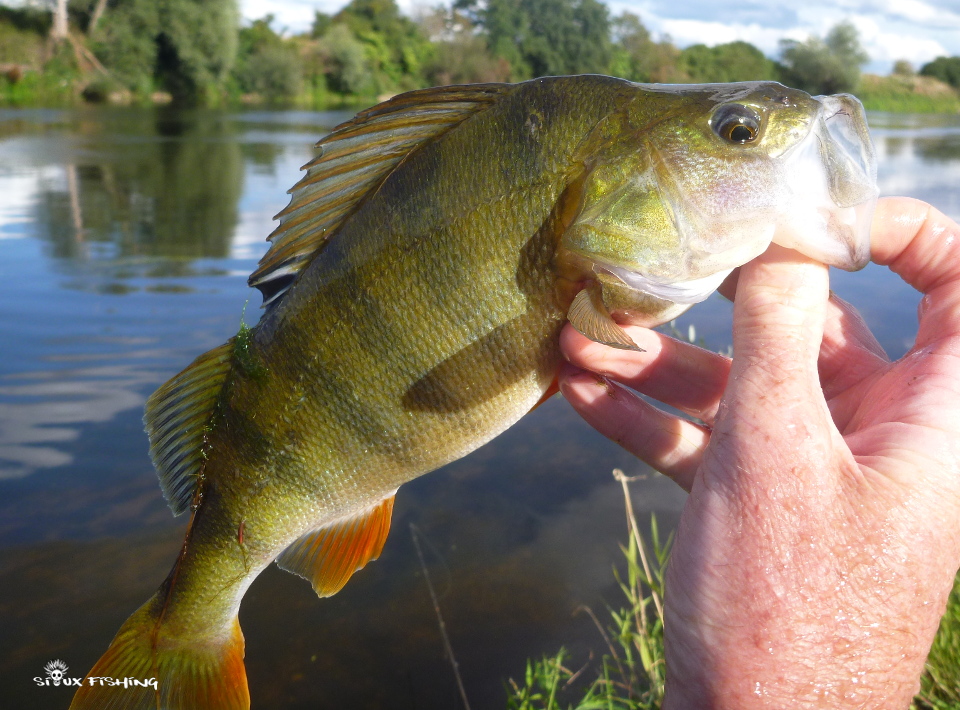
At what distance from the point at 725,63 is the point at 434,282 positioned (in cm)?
5960

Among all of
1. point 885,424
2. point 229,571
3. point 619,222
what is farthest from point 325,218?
point 885,424

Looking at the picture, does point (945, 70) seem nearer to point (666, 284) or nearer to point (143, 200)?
point (143, 200)

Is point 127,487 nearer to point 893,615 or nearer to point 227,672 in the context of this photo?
point 227,672

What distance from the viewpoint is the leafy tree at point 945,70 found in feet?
196

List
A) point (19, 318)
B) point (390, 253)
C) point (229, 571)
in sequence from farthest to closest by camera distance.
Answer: point (19, 318) < point (229, 571) < point (390, 253)

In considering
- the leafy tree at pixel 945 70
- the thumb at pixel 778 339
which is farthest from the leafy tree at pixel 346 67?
the thumb at pixel 778 339

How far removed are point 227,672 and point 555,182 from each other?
1703 mm

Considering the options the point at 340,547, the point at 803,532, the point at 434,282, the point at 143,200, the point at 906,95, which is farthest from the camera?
the point at 906,95

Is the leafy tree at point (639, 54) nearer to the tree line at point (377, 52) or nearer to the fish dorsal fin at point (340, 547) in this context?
the tree line at point (377, 52)

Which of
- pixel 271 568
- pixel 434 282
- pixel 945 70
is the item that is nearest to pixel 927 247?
pixel 434 282

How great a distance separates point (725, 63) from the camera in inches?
2116

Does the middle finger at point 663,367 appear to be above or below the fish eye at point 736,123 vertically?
below

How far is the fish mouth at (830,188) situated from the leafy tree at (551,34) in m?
56.5

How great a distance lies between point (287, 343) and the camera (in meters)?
1.92
